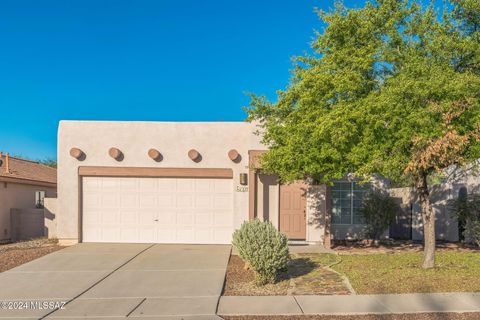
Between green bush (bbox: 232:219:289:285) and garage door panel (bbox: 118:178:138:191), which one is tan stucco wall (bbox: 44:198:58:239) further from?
green bush (bbox: 232:219:289:285)

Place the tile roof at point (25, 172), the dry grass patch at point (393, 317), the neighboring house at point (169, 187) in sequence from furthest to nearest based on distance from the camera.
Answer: the tile roof at point (25, 172), the neighboring house at point (169, 187), the dry grass patch at point (393, 317)

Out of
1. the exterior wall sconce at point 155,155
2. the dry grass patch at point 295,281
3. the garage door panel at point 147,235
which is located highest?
the exterior wall sconce at point 155,155

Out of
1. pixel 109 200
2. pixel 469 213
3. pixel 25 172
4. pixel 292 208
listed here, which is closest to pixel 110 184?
pixel 109 200

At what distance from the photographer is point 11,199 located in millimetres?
15289

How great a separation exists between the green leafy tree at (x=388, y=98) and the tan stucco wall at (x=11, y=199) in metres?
10.7

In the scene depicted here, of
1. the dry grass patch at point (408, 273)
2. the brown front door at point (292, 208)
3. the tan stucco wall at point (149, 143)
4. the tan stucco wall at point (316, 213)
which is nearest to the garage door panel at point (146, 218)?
the tan stucco wall at point (149, 143)

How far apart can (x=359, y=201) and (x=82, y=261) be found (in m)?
9.46

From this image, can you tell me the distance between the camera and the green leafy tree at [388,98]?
7844 mm

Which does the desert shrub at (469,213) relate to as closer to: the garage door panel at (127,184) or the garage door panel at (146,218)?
the garage door panel at (146,218)

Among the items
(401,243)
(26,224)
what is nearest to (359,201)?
(401,243)

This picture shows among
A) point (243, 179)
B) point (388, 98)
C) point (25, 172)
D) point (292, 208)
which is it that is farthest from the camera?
point (25, 172)

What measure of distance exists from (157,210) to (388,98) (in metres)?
8.65

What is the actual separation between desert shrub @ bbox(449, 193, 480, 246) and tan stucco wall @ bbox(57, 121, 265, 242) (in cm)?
675

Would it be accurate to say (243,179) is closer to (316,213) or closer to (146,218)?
(316,213)
